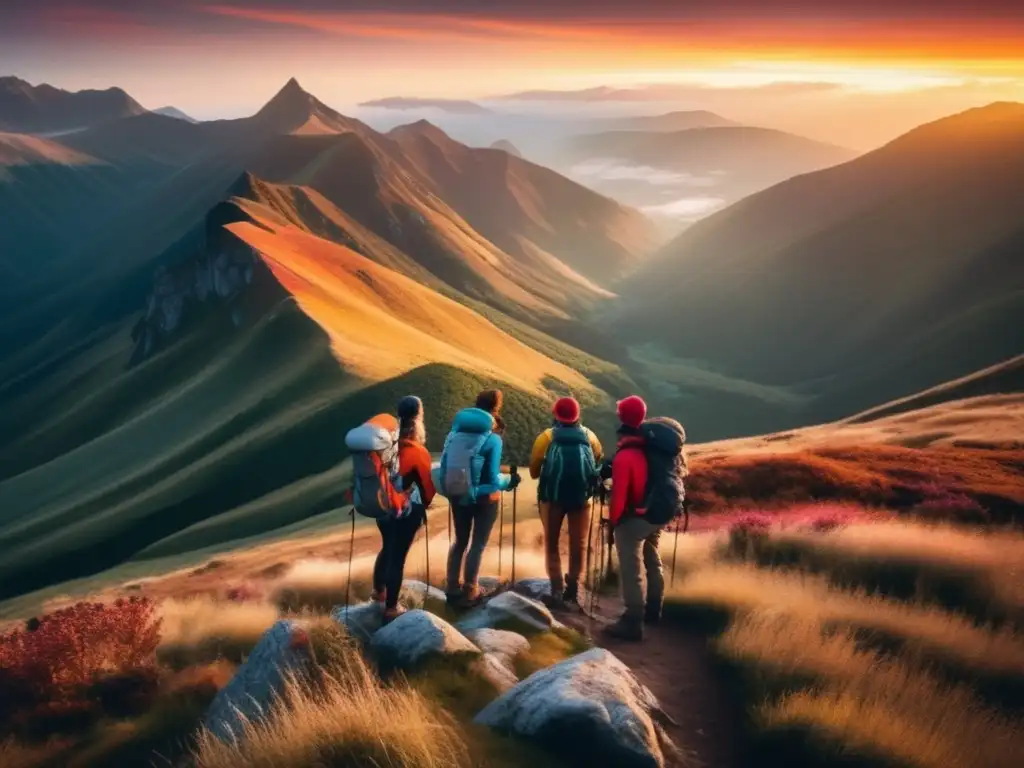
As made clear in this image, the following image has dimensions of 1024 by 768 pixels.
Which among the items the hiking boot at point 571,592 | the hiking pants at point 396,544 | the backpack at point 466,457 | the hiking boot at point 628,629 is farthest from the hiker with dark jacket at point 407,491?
the hiking boot at point 628,629

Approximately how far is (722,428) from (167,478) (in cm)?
13691

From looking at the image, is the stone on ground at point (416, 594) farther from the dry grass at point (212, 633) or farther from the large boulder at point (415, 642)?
the large boulder at point (415, 642)

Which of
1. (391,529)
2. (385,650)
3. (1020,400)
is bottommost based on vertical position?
(1020,400)

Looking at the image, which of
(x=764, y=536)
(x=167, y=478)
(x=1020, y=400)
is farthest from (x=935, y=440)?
(x=167, y=478)

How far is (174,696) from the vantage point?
11.9 m

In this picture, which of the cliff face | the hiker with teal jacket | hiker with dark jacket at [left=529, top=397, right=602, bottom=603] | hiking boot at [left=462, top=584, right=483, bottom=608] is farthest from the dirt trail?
the cliff face

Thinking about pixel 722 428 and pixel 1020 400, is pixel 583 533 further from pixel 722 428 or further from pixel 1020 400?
pixel 722 428

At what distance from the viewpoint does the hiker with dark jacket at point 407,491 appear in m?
12.8

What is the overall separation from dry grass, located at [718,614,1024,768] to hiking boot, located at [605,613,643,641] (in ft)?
4.60

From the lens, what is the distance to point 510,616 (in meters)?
12.5

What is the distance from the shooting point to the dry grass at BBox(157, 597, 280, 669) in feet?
44.7

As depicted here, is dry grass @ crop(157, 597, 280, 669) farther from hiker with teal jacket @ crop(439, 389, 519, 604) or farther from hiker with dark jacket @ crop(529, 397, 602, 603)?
hiker with dark jacket @ crop(529, 397, 602, 603)

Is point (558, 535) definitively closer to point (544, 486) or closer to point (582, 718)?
point (544, 486)

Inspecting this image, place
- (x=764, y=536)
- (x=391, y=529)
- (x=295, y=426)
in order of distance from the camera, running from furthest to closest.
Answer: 1. (x=295, y=426)
2. (x=764, y=536)
3. (x=391, y=529)
